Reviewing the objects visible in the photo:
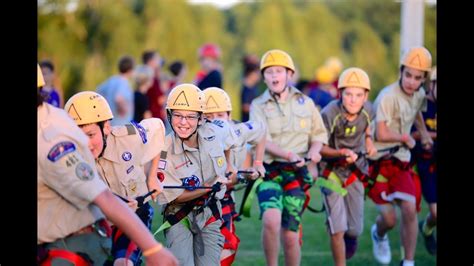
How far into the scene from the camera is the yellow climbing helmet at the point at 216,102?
29.6ft

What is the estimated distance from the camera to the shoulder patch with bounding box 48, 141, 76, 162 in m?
5.13

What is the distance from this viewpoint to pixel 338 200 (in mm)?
9953

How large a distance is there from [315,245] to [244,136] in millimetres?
3330

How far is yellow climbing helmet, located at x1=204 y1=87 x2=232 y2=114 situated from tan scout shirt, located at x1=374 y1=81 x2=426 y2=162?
2023 millimetres

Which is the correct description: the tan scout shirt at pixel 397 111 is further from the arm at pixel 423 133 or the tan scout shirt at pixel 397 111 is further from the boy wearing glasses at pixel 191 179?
the boy wearing glasses at pixel 191 179

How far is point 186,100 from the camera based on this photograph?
7734mm

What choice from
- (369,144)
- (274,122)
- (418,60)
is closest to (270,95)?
(274,122)

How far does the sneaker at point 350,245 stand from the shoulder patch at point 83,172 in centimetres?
559

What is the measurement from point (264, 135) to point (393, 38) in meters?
28.2

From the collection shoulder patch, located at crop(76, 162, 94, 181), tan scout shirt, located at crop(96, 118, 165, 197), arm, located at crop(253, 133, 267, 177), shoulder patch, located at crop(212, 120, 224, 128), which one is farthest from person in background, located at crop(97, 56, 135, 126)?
shoulder patch, located at crop(76, 162, 94, 181)

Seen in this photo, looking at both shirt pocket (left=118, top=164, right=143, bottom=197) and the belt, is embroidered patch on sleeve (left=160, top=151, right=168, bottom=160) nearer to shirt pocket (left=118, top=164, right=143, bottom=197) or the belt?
shirt pocket (left=118, top=164, right=143, bottom=197)
